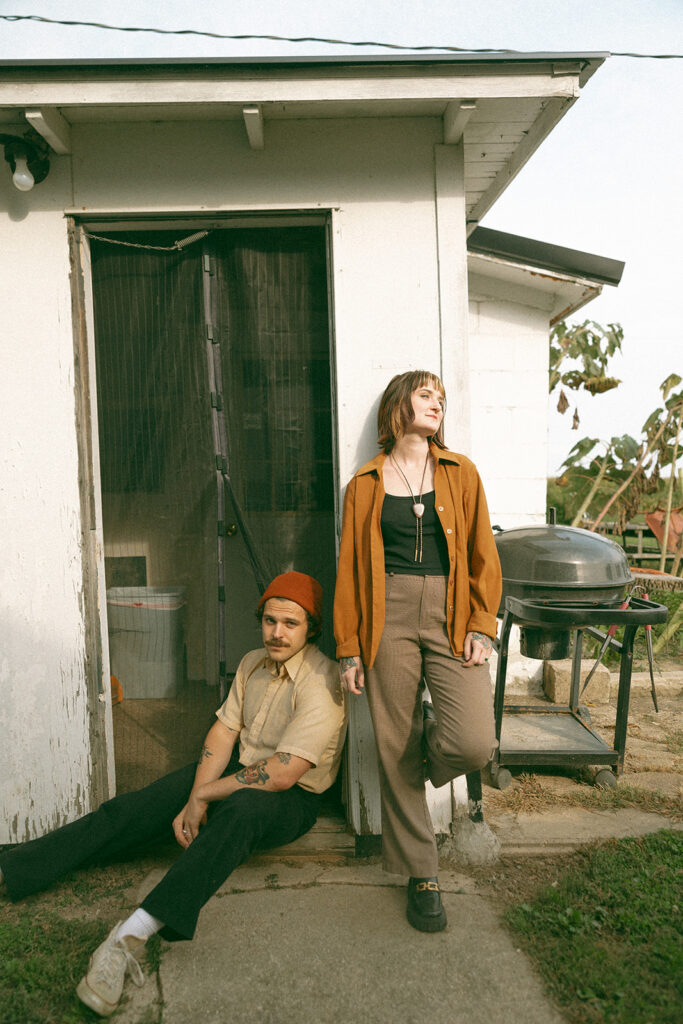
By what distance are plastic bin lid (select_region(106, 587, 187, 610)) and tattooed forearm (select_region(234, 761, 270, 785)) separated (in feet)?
3.24

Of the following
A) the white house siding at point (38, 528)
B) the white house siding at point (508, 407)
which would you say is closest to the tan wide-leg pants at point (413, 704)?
the white house siding at point (38, 528)

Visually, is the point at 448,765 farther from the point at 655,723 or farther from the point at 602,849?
the point at 655,723

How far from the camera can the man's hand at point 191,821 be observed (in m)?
2.79

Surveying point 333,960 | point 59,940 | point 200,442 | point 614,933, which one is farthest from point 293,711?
point 614,933

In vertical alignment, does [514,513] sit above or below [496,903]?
above

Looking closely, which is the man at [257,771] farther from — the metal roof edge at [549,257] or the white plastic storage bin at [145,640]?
the metal roof edge at [549,257]

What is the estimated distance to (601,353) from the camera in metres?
10.4

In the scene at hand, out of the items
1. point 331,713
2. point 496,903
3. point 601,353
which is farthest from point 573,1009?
point 601,353

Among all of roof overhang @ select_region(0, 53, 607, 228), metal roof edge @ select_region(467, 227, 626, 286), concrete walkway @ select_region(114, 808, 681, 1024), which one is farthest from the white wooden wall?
metal roof edge @ select_region(467, 227, 626, 286)

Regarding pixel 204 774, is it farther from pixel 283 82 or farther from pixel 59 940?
pixel 283 82

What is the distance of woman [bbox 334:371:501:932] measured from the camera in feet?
9.07

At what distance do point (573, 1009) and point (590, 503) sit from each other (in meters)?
6.59

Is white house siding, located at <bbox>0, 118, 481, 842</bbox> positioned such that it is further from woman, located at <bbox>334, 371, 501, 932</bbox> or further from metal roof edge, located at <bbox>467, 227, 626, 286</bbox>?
metal roof edge, located at <bbox>467, 227, 626, 286</bbox>

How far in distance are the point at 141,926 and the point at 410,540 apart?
1.67 meters
